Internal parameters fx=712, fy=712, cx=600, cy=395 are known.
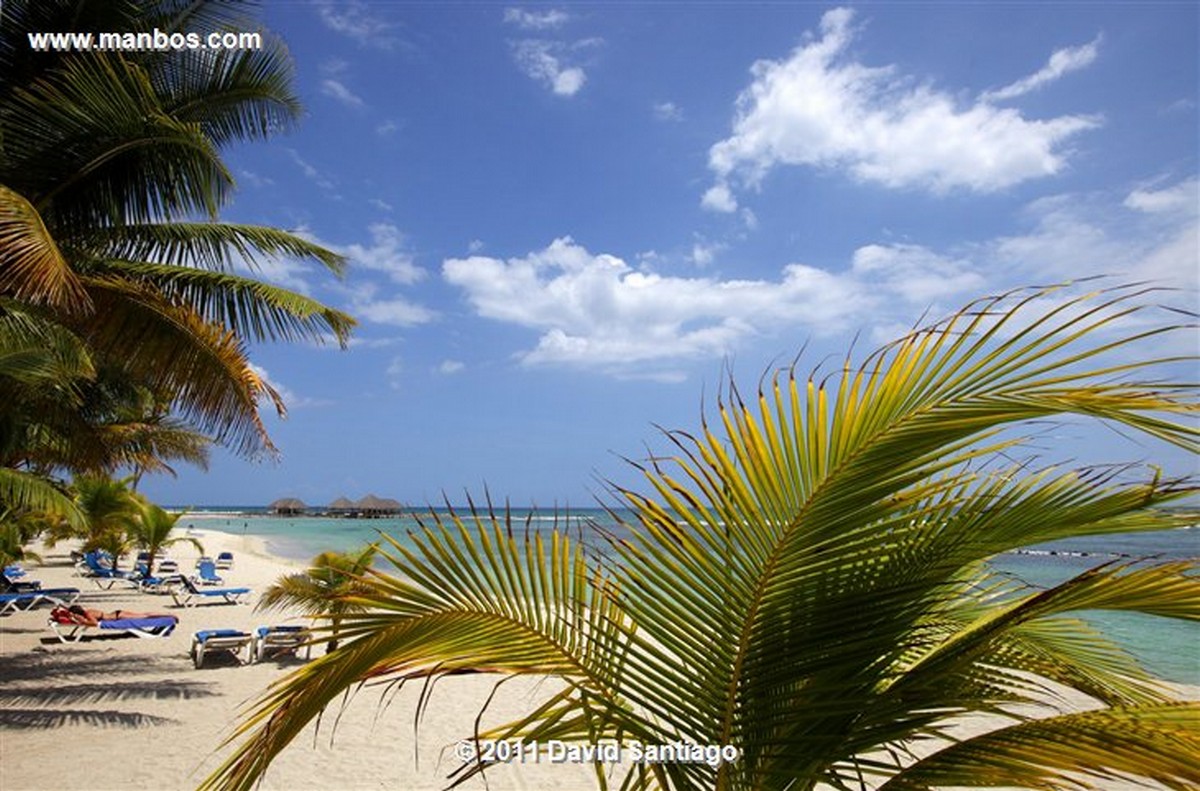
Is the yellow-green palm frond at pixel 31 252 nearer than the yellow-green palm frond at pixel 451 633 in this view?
No

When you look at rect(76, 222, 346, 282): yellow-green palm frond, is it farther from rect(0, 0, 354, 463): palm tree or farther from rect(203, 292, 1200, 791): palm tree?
rect(203, 292, 1200, 791): palm tree

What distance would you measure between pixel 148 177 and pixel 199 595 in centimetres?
1503

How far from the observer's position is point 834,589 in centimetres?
171

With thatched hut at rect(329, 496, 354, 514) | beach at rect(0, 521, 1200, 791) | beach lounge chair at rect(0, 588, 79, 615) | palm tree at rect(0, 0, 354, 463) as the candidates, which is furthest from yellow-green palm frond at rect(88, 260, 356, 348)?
thatched hut at rect(329, 496, 354, 514)

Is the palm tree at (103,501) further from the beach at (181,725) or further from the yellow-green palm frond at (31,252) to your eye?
the yellow-green palm frond at (31,252)

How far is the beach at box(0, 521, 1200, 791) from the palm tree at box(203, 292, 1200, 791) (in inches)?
67.4

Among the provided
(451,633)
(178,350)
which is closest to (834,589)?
(451,633)

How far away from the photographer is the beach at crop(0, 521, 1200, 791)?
595cm

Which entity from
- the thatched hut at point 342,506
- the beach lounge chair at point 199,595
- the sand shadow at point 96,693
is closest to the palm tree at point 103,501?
the beach lounge chair at point 199,595

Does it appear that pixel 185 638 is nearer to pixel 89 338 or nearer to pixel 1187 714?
pixel 89 338

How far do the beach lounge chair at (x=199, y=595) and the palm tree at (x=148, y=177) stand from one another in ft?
42.8

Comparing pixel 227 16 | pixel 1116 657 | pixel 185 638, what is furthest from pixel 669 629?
pixel 185 638

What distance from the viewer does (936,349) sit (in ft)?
5.29

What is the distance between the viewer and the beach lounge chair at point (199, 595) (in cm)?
1781
